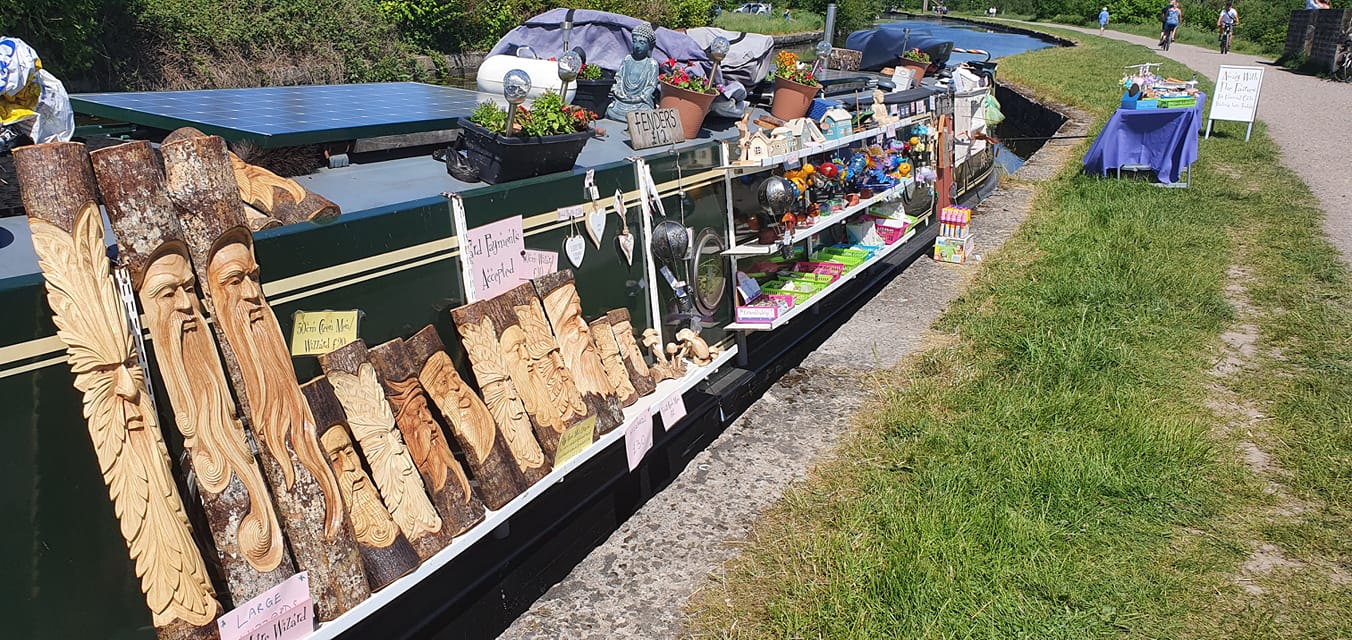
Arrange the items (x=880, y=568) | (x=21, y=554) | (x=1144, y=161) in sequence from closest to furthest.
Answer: (x=21, y=554)
(x=880, y=568)
(x=1144, y=161)

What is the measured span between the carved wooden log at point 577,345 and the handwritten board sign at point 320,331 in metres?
0.87

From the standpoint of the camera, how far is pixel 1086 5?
4988cm

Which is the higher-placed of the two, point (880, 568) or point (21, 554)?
point (21, 554)

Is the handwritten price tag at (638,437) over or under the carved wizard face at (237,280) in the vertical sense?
under

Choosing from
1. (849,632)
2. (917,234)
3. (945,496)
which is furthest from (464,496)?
(917,234)

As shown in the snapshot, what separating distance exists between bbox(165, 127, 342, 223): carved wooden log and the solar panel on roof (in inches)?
15.3

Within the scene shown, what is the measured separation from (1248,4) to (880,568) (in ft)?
127

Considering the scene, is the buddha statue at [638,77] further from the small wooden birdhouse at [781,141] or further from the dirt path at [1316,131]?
the dirt path at [1316,131]

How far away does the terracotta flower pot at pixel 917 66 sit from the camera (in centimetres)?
923

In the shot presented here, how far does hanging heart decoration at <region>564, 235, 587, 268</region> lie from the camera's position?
12.0ft

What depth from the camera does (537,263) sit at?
3438 millimetres

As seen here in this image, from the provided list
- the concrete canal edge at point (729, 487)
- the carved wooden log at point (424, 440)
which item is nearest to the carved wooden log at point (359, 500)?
the carved wooden log at point (424, 440)

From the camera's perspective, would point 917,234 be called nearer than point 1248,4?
Yes

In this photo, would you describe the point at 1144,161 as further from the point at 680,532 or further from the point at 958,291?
the point at 680,532
